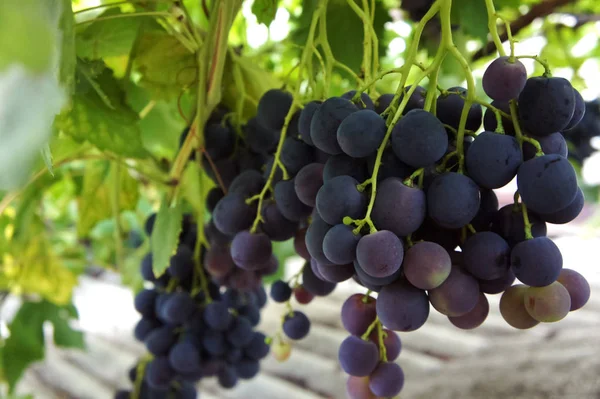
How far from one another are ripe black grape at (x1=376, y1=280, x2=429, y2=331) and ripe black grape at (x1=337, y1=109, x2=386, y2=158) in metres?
0.08

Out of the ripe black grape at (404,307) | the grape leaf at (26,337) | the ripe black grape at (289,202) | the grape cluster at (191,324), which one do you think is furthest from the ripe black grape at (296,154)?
the grape leaf at (26,337)

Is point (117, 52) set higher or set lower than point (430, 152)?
higher

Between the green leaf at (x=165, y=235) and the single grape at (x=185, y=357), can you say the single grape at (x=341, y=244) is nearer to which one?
the green leaf at (x=165, y=235)

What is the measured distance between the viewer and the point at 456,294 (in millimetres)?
287

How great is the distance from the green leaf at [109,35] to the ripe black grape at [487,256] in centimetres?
40

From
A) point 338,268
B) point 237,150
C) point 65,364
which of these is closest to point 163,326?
point 237,150

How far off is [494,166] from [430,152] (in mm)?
37

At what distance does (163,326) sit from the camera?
67 cm

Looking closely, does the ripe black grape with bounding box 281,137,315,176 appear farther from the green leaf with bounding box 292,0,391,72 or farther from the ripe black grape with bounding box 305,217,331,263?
the green leaf with bounding box 292,0,391,72

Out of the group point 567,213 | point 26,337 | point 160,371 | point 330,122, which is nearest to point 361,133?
point 330,122

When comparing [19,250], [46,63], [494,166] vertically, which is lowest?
[46,63]

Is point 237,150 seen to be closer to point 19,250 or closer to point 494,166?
point 494,166

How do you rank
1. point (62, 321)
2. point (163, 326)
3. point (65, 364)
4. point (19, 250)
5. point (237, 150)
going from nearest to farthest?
point (237, 150) < point (163, 326) < point (19, 250) < point (62, 321) < point (65, 364)

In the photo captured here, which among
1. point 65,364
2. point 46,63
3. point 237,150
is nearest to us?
point 46,63
